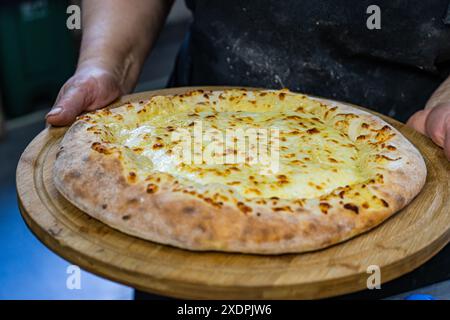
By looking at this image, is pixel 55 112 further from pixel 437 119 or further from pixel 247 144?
pixel 437 119

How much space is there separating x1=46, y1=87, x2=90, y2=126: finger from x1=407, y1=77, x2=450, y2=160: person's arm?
3.73 feet

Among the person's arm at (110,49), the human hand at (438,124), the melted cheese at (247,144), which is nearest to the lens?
the melted cheese at (247,144)

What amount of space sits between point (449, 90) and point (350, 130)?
39 cm

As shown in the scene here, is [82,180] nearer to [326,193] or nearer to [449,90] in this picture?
[326,193]

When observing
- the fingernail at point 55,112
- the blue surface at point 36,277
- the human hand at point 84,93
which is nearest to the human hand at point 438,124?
the human hand at point 84,93

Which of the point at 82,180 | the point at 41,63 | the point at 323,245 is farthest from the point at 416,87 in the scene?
the point at 41,63

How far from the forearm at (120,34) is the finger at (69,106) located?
0.25m

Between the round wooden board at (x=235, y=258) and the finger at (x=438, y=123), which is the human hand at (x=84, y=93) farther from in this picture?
the finger at (x=438, y=123)

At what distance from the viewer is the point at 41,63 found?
516 cm

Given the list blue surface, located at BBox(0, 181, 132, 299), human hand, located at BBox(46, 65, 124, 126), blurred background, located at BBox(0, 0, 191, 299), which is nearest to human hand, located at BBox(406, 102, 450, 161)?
human hand, located at BBox(46, 65, 124, 126)

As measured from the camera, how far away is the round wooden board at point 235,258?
1.31 m

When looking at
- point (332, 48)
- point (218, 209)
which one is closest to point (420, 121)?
point (332, 48)

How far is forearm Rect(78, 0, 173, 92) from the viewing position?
238cm

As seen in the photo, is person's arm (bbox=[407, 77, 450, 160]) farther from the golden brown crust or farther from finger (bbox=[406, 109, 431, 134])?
the golden brown crust
